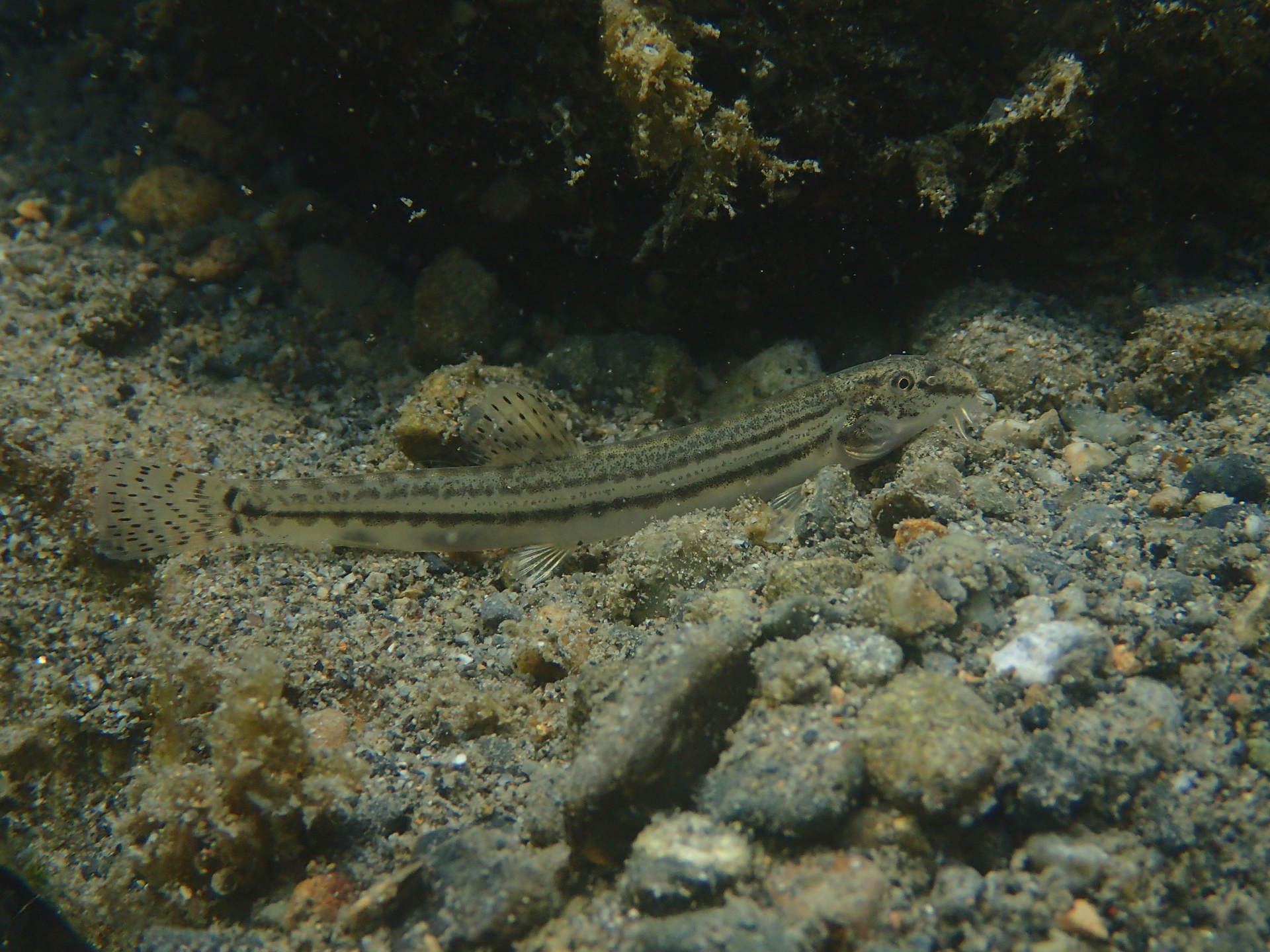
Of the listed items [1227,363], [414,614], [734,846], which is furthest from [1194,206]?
[414,614]

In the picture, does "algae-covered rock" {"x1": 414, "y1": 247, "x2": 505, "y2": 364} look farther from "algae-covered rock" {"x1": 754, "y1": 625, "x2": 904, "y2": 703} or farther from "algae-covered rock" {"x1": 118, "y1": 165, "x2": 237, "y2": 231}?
"algae-covered rock" {"x1": 754, "y1": 625, "x2": 904, "y2": 703}

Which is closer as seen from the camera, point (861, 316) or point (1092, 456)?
point (1092, 456)

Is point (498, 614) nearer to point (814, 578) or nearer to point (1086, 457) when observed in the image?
point (814, 578)

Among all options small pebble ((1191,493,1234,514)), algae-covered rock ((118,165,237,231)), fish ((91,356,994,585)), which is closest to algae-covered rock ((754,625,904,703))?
fish ((91,356,994,585))

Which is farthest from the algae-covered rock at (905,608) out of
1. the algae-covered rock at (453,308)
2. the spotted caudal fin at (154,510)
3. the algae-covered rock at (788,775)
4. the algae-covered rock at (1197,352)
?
the algae-covered rock at (453,308)

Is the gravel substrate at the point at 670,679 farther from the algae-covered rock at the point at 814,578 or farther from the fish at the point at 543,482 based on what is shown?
the fish at the point at 543,482

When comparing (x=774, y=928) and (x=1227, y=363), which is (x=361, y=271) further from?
(x=1227, y=363)
